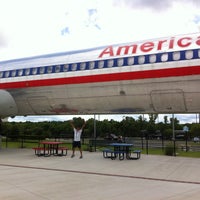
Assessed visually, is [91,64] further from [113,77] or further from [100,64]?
[113,77]

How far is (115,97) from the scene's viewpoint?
1334 centimetres

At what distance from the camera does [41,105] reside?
1574cm

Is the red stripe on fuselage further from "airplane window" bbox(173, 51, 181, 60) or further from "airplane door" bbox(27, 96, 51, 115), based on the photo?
"airplane door" bbox(27, 96, 51, 115)

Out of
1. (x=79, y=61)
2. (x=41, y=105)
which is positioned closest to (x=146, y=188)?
(x=79, y=61)

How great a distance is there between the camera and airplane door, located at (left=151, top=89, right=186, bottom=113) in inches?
474

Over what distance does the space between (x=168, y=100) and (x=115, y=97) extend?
2367mm

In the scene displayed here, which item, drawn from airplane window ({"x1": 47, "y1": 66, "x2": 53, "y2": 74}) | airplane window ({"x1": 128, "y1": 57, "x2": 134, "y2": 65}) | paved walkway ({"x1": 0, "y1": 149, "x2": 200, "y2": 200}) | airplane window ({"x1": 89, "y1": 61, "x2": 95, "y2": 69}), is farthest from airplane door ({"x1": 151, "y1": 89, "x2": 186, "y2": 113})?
airplane window ({"x1": 47, "y1": 66, "x2": 53, "y2": 74})

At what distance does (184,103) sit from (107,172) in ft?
14.2

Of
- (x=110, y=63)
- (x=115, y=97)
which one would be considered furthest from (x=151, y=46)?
(x=115, y=97)

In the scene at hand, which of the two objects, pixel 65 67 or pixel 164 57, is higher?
pixel 65 67

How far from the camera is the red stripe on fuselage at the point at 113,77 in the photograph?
11.6 m

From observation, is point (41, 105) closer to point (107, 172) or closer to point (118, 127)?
point (107, 172)

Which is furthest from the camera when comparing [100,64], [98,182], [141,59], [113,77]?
[100,64]

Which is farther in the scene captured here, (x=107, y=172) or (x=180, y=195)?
(x=107, y=172)
